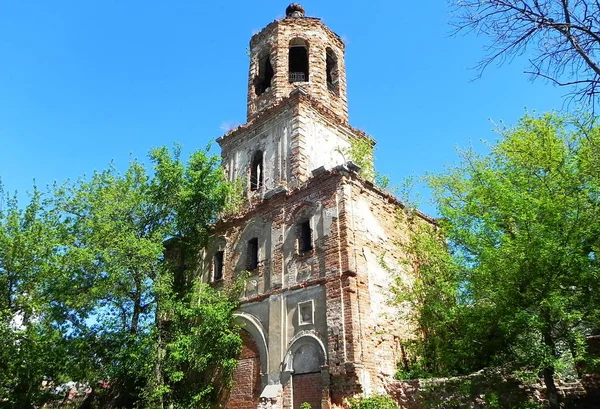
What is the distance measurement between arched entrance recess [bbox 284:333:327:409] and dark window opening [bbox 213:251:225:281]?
15.1ft

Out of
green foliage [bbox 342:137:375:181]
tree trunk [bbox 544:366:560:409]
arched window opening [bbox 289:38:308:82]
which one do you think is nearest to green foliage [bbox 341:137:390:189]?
green foliage [bbox 342:137:375:181]

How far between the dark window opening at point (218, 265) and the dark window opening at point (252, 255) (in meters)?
1.32

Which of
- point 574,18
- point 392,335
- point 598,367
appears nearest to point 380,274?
point 392,335

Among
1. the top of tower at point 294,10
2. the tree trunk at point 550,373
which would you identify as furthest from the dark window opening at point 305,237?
the top of tower at point 294,10

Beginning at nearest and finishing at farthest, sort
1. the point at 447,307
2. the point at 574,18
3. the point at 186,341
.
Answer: the point at 574,18 < the point at 447,307 < the point at 186,341

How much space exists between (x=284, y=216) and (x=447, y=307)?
5.28 m

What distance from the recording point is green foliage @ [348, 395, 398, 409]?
32.1ft

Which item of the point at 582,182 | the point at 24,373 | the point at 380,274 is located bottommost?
the point at 24,373

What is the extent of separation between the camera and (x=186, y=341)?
510 inches

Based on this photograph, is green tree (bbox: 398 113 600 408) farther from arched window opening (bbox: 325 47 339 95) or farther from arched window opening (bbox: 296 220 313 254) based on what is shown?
arched window opening (bbox: 325 47 339 95)

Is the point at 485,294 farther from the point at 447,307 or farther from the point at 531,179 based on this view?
the point at 531,179

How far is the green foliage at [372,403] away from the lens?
9.80m

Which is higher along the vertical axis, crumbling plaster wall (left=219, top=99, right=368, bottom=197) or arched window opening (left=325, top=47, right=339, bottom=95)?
arched window opening (left=325, top=47, right=339, bottom=95)

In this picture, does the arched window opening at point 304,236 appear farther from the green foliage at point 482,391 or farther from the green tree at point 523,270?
the green foliage at point 482,391
